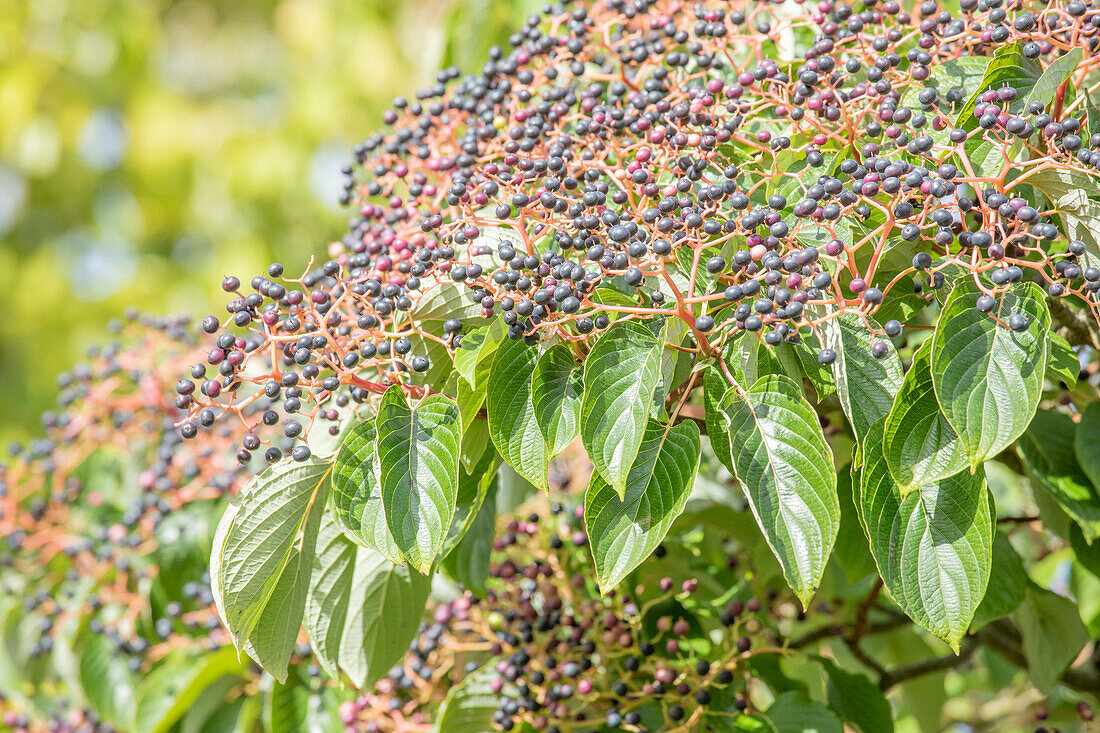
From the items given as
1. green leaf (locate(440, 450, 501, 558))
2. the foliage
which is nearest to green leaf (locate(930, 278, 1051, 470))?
the foliage

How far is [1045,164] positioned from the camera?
80 centimetres

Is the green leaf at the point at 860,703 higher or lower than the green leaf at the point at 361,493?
lower

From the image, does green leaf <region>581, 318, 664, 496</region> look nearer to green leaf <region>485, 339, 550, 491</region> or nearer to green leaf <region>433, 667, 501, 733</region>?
green leaf <region>485, 339, 550, 491</region>

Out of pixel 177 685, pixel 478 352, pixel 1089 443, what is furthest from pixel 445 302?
pixel 177 685

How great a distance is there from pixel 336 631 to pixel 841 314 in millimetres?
666

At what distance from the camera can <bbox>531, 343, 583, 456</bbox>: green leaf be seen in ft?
2.74

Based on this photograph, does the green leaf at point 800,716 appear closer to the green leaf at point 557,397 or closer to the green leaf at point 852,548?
the green leaf at point 852,548

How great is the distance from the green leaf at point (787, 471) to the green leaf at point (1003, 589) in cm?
42

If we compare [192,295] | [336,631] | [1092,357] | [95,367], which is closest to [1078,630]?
[1092,357]

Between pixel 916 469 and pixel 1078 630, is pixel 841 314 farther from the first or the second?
pixel 1078 630

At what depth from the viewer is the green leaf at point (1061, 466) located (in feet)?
3.32

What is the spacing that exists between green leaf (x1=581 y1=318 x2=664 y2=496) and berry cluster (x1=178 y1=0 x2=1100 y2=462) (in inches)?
1.3

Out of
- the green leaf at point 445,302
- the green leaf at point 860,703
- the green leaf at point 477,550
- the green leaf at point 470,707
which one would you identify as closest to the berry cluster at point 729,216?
the green leaf at point 445,302

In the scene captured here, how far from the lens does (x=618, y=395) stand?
80cm
